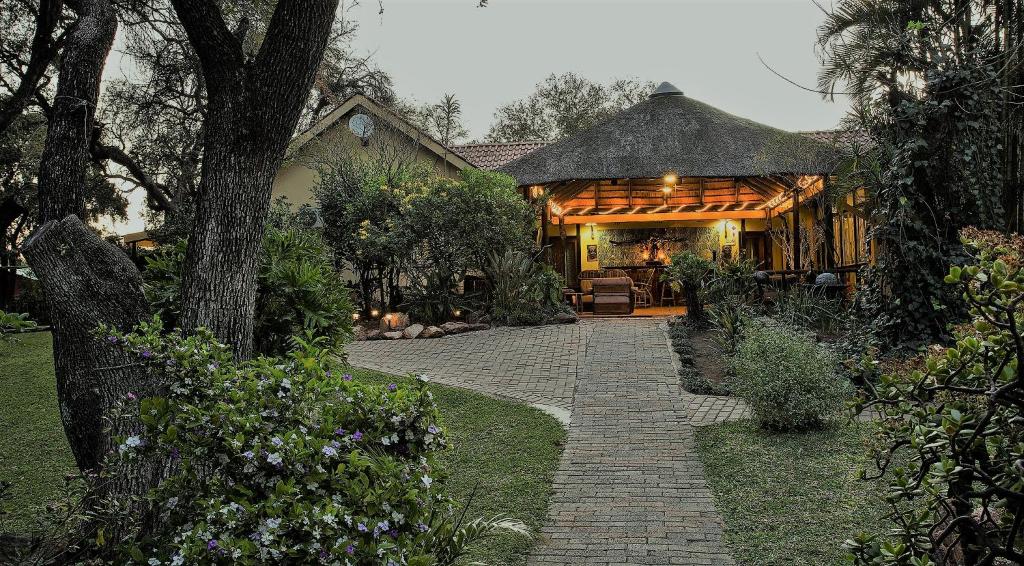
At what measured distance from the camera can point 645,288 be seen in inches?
817

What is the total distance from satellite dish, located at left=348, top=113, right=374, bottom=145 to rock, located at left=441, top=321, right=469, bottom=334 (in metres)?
7.09

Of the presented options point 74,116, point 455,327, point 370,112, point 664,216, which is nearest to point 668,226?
point 664,216

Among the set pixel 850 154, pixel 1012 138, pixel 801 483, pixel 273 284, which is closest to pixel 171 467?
pixel 273 284

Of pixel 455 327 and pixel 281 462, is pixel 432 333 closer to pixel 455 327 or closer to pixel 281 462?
pixel 455 327

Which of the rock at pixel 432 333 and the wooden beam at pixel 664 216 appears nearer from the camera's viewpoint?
the rock at pixel 432 333

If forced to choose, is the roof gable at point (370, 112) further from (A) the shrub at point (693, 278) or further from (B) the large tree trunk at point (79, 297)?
(B) the large tree trunk at point (79, 297)

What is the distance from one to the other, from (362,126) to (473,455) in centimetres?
1412

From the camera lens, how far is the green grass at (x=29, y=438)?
19.7 ft

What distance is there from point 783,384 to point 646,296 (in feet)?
45.7

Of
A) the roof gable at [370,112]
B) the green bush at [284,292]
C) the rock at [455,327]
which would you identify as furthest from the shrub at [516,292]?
the green bush at [284,292]

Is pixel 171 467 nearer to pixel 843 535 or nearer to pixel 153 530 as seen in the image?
pixel 153 530

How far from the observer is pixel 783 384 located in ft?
23.1

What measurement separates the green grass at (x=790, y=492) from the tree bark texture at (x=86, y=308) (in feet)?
11.1

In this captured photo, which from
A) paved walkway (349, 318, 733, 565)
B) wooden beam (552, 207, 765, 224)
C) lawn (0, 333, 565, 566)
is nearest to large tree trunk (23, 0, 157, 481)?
lawn (0, 333, 565, 566)
